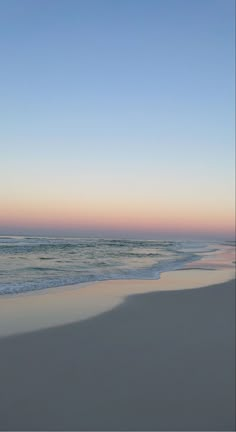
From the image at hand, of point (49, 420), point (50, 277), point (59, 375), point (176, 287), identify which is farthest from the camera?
point (50, 277)

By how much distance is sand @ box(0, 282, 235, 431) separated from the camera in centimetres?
386

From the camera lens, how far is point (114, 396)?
4.25m

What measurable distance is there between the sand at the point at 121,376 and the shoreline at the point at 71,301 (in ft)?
1.61

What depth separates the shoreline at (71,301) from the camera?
23.2 ft

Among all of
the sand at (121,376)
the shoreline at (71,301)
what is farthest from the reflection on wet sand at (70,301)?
the sand at (121,376)

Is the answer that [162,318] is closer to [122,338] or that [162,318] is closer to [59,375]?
[122,338]

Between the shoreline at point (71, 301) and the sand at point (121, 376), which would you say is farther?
the shoreline at point (71, 301)

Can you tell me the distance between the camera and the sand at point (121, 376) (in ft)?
12.6

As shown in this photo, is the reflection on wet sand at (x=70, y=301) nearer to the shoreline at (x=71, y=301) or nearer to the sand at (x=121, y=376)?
the shoreline at (x=71, y=301)

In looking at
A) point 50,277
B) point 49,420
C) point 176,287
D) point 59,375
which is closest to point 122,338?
point 59,375

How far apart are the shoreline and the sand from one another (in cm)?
49

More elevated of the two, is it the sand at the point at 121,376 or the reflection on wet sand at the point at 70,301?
the reflection on wet sand at the point at 70,301

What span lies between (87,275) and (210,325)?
23.5 ft

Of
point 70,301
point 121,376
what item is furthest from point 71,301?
point 121,376
